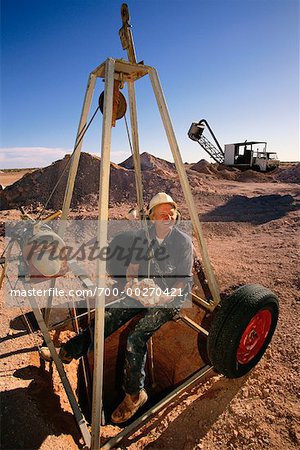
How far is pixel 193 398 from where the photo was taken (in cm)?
319

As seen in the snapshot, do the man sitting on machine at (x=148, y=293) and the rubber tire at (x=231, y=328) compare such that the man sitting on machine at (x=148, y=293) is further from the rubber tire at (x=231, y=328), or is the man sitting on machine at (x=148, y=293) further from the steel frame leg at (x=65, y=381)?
the rubber tire at (x=231, y=328)

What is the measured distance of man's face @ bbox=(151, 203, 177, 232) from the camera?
3.32 m

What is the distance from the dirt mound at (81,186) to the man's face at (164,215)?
9.64 m

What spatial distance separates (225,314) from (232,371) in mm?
623

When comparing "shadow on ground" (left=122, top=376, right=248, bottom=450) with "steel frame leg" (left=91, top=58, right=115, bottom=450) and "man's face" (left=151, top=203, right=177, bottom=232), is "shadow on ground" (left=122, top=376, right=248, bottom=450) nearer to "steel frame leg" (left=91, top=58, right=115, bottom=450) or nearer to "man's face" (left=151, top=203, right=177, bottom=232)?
"steel frame leg" (left=91, top=58, right=115, bottom=450)

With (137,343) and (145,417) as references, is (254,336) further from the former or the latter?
(145,417)

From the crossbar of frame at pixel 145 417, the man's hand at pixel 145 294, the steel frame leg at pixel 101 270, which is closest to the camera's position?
the steel frame leg at pixel 101 270

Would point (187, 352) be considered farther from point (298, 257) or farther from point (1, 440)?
point (298, 257)

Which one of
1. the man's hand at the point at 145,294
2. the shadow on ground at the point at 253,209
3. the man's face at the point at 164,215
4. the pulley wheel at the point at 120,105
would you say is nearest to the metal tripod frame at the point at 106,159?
the pulley wheel at the point at 120,105

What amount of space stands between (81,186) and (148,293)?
11.8 meters

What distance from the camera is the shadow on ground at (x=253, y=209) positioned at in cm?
1066

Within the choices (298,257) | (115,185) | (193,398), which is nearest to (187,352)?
(193,398)

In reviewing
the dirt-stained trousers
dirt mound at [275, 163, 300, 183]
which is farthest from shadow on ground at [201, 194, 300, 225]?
dirt mound at [275, 163, 300, 183]

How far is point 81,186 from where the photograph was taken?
45.2ft
